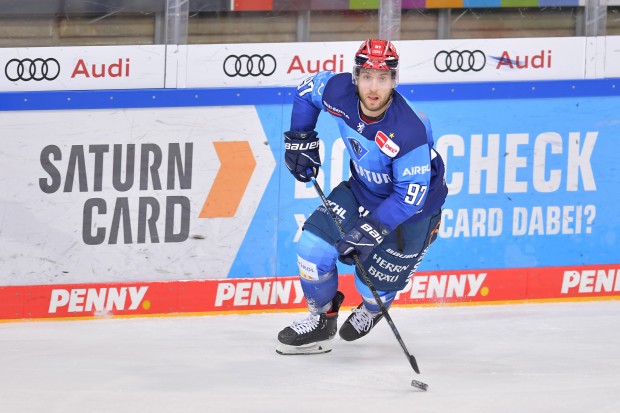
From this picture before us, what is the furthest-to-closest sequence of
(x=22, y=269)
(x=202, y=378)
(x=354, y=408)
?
(x=22, y=269) < (x=202, y=378) < (x=354, y=408)

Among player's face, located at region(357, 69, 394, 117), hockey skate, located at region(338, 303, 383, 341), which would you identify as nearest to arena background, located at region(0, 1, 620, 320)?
hockey skate, located at region(338, 303, 383, 341)

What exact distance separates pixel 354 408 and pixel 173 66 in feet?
→ 7.86

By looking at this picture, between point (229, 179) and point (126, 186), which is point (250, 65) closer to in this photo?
point (229, 179)

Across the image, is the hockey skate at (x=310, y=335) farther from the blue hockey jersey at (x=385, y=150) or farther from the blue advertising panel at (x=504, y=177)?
the blue advertising panel at (x=504, y=177)

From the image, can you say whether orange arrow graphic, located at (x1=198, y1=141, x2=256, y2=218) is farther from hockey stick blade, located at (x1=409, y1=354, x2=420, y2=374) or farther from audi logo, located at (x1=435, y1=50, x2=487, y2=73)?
hockey stick blade, located at (x1=409, y1=354, x2=420, y2=374)

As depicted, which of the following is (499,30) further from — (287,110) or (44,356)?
(44,356)

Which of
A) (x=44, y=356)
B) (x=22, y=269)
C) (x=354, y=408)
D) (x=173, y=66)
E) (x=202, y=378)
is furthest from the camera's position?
(x=173, y=66)

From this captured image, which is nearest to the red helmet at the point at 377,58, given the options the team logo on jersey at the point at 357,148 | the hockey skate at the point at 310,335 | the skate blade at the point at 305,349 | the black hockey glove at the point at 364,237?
the team logo on jersey at the point at 357,148

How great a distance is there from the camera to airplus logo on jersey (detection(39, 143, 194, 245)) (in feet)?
18.7

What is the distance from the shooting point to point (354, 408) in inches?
169

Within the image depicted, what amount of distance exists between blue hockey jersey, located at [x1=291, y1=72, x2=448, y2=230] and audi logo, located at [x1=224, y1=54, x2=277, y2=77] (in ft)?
3.21

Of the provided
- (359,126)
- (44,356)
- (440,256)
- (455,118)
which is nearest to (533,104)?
(455,118)

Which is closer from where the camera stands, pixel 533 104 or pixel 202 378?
pixel 202 378

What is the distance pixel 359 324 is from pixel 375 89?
3.48 feet
